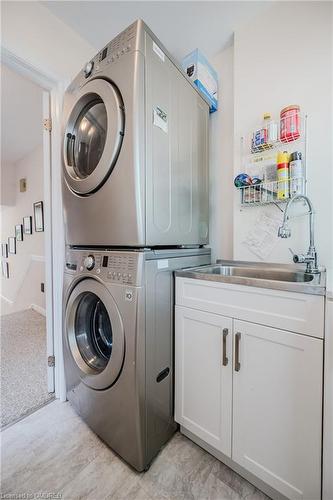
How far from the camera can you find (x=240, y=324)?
3.13ft

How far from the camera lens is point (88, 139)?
4.21ft

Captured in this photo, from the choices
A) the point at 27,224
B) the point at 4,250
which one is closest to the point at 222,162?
the point at 27,224

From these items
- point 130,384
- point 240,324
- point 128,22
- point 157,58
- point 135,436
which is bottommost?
point 135,436

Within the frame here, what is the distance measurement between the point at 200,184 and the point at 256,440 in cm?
142

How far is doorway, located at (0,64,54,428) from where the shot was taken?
1581 millimetres

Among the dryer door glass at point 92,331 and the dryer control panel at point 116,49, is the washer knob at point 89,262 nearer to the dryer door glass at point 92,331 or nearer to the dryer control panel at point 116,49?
the dryer door glass at point 92,331

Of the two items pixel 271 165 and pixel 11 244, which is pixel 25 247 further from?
pixel 271 165

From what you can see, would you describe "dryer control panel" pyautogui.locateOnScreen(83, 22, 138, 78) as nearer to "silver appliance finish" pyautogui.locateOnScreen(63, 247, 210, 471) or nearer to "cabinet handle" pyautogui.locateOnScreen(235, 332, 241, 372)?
"silver appliance finish" pyautogui.locateOnScreen(63, 247, 210, 471)

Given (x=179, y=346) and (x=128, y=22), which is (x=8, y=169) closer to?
(x=128, y=22)

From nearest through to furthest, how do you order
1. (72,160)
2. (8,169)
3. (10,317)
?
(72,160) → (10,317) → (8,169)

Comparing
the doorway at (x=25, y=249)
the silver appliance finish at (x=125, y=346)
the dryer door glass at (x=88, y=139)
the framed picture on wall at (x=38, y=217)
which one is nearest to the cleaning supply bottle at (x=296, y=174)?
the silver appliance finish at (x=125, y=346)

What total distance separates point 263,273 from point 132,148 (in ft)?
3.65

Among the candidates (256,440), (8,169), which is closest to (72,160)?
(256,440)

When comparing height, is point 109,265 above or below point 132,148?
below
